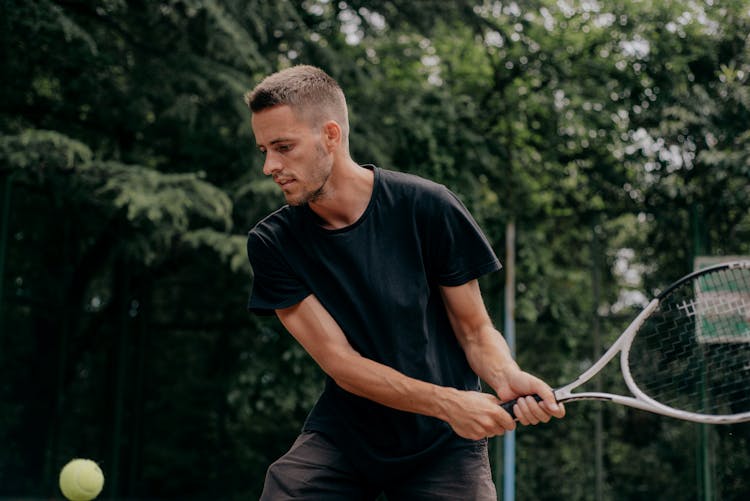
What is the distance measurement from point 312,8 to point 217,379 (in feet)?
10.5

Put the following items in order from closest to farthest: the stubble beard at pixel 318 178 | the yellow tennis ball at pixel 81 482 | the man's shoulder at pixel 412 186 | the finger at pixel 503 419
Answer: the finger at pixel 503 419
the stubble beard at pixel 318 178
the man's shoulder at pixel 412 186
the yellow tennis ball at pixel 81 482

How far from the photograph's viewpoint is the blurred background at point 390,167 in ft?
20.6

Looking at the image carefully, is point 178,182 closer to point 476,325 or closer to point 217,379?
point 217,379

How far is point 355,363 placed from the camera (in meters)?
2.46

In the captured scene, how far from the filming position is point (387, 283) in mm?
2523

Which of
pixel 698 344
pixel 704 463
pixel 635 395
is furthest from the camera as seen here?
pixel 704 463

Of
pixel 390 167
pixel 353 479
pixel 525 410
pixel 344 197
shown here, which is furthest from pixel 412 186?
pixel 390 167

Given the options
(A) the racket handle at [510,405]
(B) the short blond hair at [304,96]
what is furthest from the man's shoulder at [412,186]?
(A) the racket handle at [510,405]

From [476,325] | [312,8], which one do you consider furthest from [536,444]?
[476,325]

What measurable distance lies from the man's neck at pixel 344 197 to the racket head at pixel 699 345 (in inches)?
73.1

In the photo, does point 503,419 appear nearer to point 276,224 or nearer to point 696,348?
point 276,224

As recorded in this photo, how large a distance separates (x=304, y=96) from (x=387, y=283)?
0.55 m

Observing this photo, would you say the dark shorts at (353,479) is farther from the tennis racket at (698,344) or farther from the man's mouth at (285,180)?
the tennis racket at (698,344)

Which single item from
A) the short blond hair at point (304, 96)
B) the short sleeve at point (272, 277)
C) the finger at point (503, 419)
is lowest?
the finger at point (503, 419)
